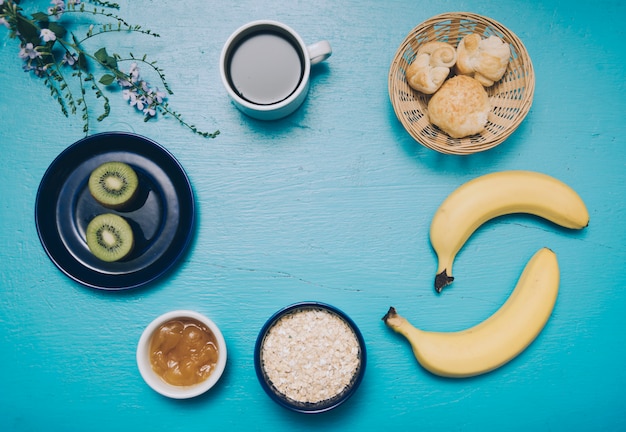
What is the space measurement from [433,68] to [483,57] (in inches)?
4.1

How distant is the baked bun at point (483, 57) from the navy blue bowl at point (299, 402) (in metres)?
0.59

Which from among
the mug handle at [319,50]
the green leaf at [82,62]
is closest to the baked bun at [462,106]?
the mug handle at [319,50]

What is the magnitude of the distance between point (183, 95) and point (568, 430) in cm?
119

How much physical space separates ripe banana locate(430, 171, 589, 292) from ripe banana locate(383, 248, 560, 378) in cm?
12

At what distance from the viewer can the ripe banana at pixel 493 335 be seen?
1049 millimetres

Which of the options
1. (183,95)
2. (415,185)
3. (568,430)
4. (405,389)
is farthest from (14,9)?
(568,430)

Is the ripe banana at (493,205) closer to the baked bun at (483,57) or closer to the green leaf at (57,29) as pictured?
the baked bun at (483,57)

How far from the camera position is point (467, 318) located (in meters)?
1.12

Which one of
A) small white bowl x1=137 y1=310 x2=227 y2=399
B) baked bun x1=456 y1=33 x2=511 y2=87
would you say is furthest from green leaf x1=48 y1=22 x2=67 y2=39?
baked bun x1=456 y1=33 x2=511 y2=87

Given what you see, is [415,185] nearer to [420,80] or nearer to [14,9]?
[420,80]

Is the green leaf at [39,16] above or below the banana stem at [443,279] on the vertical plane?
above

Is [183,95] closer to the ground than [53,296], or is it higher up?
higher up

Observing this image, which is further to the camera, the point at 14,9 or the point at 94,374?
the point at 94,374

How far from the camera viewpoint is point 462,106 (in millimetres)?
1001
